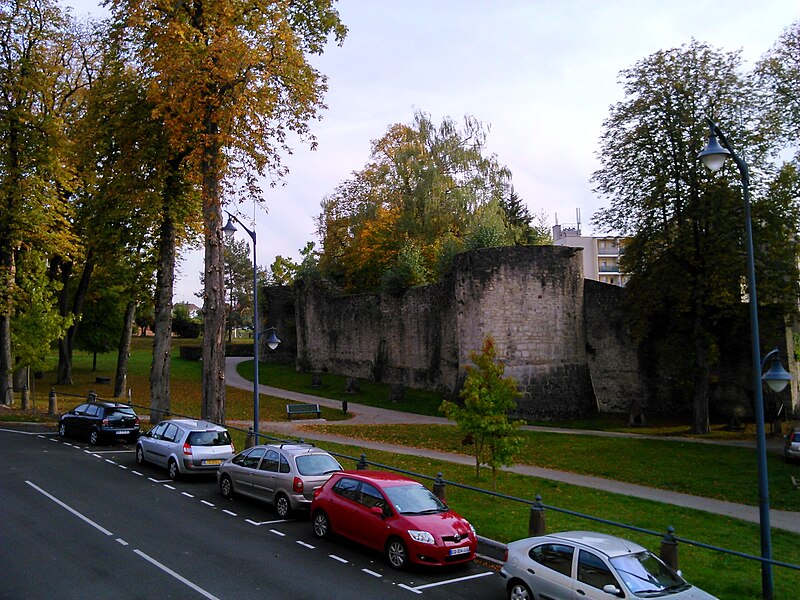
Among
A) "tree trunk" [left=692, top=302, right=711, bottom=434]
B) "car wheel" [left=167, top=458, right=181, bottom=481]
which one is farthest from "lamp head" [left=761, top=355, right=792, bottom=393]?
"tree trunk" [left=692, top=302, right=711, bottom=434]

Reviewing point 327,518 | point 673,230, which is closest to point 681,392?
point 673,230

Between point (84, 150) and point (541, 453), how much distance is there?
2011 centimetres

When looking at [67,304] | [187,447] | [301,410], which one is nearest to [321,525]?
[187,447]

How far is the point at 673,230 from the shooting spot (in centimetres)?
3023

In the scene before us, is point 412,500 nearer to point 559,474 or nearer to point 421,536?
point 421,536

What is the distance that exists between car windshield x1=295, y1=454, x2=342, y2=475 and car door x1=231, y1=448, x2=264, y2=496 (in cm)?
122

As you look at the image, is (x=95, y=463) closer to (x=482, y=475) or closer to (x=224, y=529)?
(x=224, y=529)

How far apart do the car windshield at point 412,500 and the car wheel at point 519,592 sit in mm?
2266

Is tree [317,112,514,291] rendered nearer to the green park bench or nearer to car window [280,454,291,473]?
the green park bench

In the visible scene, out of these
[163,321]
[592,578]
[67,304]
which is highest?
[67,304]

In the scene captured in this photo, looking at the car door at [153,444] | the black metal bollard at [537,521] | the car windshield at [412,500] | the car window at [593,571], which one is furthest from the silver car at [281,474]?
the car window at [593,571]

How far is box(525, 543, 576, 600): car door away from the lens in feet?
30.9

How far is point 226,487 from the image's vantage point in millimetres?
16391

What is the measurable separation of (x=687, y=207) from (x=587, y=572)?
23478 mm
